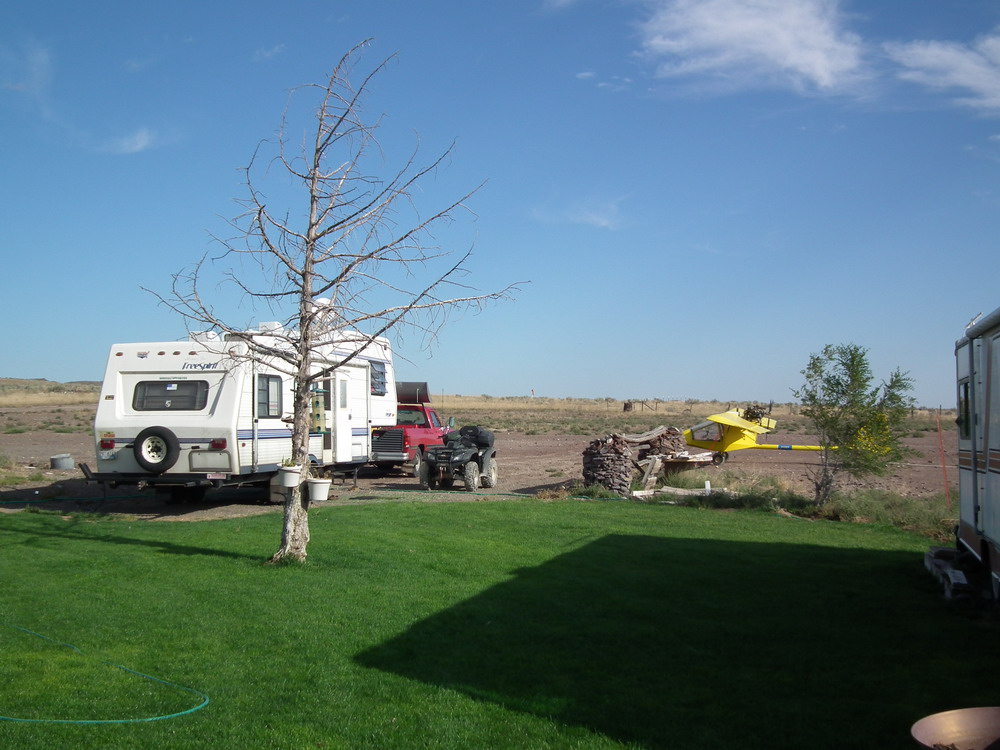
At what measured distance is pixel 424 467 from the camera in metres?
19.6

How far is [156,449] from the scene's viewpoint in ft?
49.0

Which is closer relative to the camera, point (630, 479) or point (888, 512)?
point (888, 512)

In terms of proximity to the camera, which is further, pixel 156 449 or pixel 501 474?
pixel 501 474

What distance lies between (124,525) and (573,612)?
8107 mm

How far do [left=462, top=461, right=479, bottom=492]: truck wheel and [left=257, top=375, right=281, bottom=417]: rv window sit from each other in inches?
189

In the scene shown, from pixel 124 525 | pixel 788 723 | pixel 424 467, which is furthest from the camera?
pixel 424 467

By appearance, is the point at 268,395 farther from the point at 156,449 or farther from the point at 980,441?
the point at 980,441

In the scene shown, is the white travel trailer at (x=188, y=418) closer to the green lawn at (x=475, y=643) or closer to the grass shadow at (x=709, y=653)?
the green lawn at (x=475, y=643)

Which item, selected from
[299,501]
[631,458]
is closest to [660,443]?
[631,458]

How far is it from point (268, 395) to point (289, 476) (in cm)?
680

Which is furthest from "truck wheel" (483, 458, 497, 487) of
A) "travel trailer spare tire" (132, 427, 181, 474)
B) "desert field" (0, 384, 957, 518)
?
"travel trailer spare tire" (132, 427, 181, 474)

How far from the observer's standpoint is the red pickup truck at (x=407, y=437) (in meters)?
22.2

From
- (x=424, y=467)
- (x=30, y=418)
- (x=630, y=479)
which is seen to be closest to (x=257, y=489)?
(x=424, y=467)

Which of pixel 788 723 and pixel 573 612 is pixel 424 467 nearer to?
pixel 573 612
